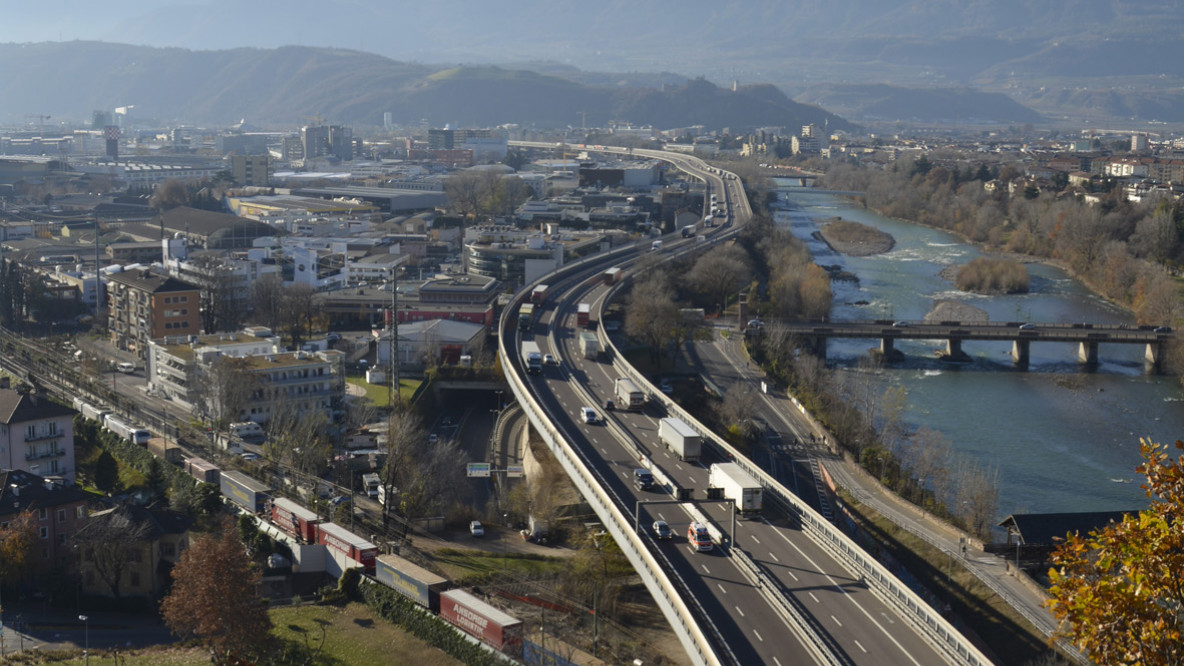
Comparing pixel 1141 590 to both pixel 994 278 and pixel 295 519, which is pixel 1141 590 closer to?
pixel 295 519

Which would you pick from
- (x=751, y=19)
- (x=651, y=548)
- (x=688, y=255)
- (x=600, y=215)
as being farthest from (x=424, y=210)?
(x=751, y=19)

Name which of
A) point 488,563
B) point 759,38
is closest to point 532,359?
point 488,563

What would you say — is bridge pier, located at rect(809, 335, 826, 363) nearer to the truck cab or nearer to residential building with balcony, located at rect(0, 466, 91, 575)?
the truck cab

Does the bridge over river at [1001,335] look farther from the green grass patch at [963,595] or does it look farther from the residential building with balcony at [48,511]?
the residential building with balcony at [48,511]

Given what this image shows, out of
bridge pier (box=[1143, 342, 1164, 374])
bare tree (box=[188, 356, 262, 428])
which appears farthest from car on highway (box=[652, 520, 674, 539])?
bridge pier (box=[1143, 342, 1164, 374])

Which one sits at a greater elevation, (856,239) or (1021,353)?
(856,239)

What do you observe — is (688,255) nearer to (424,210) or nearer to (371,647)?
(424,210)
